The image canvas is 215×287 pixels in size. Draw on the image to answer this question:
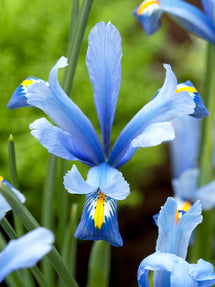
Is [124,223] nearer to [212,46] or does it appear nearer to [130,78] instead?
[130,78]

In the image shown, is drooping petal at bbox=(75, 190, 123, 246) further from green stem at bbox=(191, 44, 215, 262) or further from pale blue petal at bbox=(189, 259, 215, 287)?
green stem at bbox=(191, 44, 215, 262)

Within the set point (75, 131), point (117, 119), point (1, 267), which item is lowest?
point (1, 267)

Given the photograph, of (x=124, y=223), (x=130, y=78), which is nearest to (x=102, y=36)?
(x=130, y=78)

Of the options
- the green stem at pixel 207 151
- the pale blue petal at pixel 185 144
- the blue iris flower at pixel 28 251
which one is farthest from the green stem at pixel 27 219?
the pale blue petal at pixel 185 144

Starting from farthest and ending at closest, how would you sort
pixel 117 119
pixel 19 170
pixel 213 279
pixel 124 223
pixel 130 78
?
pixel 124 223
pixel 130 78
pixel 117 119
pixel 19 170
pixel 213 279

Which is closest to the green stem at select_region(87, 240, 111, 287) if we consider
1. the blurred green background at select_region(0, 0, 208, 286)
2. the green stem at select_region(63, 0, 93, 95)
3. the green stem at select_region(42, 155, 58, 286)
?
the green stem at select_region(42, 155, 58, 286)
